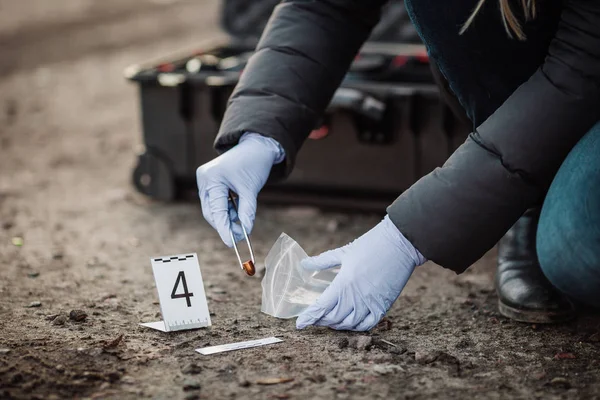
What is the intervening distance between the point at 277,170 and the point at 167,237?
684mm

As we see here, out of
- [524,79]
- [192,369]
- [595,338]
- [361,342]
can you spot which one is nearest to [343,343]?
[361,342]

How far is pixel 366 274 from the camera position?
158 centimetres

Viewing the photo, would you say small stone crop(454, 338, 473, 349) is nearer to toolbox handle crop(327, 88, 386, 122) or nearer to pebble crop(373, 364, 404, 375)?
pebble crop(373, 364, 404, 375)

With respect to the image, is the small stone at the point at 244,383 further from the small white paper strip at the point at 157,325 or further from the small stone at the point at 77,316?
the small stone at the point at 77,316

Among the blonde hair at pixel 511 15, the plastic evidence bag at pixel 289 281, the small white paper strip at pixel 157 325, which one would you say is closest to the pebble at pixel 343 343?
the plastic evidence bag at pixel 289 281

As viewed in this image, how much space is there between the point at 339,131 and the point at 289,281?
0.88m

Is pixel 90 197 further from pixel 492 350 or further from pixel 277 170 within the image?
pixel 492 350

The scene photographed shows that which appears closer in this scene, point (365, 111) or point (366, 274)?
point (366, 274)

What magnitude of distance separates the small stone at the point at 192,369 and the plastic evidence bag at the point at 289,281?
0.26 meters

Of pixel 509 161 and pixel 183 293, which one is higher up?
pixel 509 161

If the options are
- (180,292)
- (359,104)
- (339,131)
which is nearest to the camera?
(180,292)

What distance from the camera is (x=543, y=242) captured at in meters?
1.59

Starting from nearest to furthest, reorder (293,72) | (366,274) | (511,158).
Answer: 1. (511,158)
2. (366,274)
3. (293,72)

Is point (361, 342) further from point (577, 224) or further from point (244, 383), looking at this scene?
point (577, 224)
